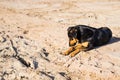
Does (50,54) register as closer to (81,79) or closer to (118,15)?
(81,79)

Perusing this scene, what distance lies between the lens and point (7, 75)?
646 cm

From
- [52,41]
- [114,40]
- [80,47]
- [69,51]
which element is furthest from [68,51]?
[114,40]

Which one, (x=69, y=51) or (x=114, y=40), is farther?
(x=114, y=40)

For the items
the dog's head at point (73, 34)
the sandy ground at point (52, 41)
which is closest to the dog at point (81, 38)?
the dog's head at point (73, 34)

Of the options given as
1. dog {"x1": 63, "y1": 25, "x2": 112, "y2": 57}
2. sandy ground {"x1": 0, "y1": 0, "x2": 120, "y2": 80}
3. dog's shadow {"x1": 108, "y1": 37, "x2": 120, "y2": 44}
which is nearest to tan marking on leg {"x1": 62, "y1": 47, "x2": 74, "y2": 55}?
dog {"x1": 63, "y1": 25, "x2": 112, "y2": 57}

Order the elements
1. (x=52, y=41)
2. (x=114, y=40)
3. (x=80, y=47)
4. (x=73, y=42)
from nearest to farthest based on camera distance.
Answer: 1. (x=80, y=47)
2. (x=73, y=42)
3. (x=52, y=41)
4. (x=114, y=40)

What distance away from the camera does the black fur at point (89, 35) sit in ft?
24.9

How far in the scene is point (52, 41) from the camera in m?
8.48

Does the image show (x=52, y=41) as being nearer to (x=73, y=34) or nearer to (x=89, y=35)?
(x=73, y=34)

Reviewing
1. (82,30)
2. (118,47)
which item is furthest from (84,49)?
(118,47)

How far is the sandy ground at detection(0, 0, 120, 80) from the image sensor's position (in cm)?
668

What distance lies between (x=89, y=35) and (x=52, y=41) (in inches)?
45.8

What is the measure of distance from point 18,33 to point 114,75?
3.56m

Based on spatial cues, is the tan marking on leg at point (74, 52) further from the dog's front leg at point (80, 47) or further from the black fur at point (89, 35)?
the black fur at point (89, 35)
